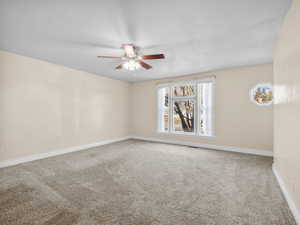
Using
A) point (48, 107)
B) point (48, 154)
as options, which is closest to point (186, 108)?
point (48, 107)

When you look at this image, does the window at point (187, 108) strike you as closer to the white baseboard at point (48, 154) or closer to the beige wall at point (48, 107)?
the beige wall at point (48, 107)

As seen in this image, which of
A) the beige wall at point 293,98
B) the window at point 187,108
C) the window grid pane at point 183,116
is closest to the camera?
the beige wall at point 293,98

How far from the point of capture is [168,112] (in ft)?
18.0

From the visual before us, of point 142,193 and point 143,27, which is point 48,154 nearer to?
point 142,193

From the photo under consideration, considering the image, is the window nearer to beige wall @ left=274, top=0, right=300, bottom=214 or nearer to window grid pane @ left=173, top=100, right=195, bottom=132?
window grid pane @ left=173, top=100, right=195, bottom=132

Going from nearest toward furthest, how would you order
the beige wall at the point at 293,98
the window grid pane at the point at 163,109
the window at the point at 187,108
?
the beige wall at the point at 293,98
the window at the point at 187,108
the window grid pane at the point at 163,109

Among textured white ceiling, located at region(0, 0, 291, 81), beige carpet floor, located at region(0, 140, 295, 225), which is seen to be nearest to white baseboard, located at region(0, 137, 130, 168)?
beige carpet floor, located at region(0, 140, 295, 225)

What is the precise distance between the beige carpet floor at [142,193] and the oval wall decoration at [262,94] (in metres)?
1.56

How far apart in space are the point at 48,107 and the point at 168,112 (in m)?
3.88

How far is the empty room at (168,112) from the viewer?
162cm

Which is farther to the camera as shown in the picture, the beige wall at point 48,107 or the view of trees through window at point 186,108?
the view of trees through window at point 186,108

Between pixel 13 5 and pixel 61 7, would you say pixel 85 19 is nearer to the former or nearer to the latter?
pixel 61 7

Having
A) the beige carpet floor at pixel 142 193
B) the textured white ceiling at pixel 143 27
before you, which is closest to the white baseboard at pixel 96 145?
the beige carpet floor at pixel 142 193

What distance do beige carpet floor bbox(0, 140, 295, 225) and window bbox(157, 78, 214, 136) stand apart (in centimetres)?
170
